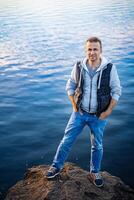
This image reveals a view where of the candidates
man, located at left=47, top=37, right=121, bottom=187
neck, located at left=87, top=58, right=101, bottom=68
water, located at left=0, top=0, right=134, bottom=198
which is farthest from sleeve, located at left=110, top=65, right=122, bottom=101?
water, located at left=0, top=0, right=134, bottom=198

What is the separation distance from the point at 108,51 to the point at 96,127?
1685 cm

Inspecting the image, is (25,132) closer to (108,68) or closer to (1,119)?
(1,119)

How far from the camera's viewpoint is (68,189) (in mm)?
6656

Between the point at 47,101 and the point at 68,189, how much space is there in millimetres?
7393

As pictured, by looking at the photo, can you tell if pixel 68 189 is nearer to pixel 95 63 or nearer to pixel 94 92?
pixel 94 92

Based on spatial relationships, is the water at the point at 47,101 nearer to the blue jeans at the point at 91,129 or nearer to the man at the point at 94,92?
the blue jeans at the point at 91,129

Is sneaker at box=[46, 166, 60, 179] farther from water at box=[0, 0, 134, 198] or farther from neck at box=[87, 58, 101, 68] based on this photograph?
neck at box=[87, 58, 101, 68]

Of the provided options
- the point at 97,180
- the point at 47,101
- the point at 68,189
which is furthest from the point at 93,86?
the point at 47,101

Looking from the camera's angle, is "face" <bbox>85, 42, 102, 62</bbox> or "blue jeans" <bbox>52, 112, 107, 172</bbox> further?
"blue jeans" <bbox>52, 112, 107, 172</bbox>

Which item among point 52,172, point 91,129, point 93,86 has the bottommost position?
point 52,172

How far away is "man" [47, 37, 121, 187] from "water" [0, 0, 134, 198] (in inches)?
102

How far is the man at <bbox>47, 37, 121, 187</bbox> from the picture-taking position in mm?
6285

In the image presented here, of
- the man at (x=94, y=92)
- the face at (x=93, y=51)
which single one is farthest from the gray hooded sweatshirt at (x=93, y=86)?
the face at (x=93, y=51)

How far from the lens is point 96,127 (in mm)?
6539
